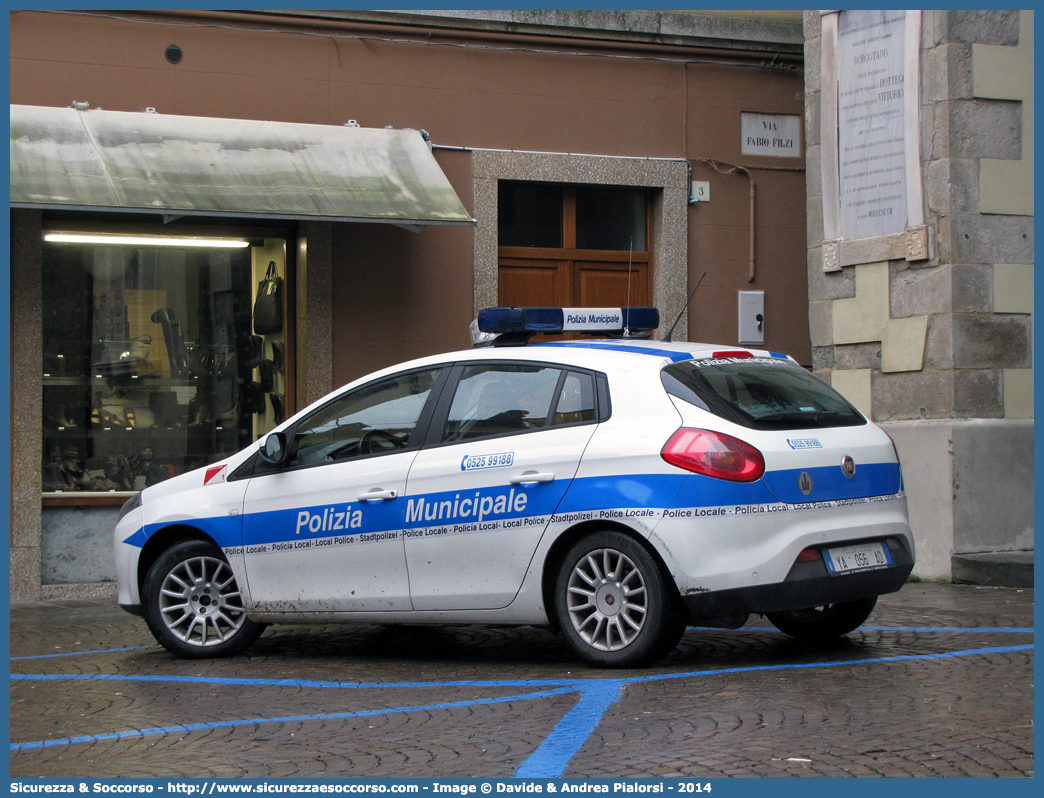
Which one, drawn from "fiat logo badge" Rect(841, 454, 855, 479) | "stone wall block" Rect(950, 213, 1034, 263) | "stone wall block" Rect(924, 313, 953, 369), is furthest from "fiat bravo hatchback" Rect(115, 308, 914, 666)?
"stone wall block" Rect(950, 213, 1034, 263)

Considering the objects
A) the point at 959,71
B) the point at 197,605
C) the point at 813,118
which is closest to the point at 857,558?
the point at 197,605

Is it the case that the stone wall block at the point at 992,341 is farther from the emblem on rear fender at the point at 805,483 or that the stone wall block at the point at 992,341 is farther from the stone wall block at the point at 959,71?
the emblem on rear fender at the point at 805,483

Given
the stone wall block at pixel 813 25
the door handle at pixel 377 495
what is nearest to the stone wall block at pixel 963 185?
the stone wall block at pixel 813 25

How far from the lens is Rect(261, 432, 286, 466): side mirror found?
7184 millimetres

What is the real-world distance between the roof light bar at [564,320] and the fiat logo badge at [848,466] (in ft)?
5.26

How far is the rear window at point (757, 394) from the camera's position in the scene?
6.12 m

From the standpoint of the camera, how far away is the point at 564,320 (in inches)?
287

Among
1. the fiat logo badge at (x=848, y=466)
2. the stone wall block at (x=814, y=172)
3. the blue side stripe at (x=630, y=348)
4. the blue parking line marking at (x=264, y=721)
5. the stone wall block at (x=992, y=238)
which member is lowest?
the blue parking line marking at (x=264, y=721)

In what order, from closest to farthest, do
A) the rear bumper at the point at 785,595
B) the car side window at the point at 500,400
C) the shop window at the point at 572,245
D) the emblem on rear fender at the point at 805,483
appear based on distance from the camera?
1. the rear bumper at the point at 785,595
2. the emblem on rear fender at the point at 805,483
3. the car side window at the point at 500,400
4. the shop window at the point at 572,245

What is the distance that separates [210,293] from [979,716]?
8.47m

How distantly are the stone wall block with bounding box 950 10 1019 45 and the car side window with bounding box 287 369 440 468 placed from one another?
5.71 metres

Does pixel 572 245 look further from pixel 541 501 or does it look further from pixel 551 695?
pixel 551 695

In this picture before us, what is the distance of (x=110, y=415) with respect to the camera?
37.6 ft

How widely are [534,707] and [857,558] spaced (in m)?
1.76
